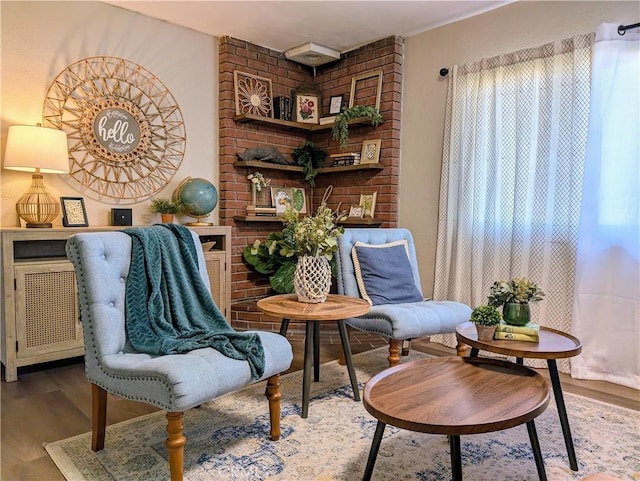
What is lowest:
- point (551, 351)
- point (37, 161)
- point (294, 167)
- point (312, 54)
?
point (551, 351)

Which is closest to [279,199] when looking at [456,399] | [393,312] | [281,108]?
[281,108]

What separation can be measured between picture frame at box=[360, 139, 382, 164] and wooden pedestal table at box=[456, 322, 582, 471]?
226 centimetres

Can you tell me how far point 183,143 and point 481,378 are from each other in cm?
303

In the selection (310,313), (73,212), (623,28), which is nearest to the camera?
(310,313)

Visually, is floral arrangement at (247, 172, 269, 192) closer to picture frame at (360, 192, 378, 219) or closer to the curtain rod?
picture frame at (360, 192, 378, 219)

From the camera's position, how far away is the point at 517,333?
2008mm

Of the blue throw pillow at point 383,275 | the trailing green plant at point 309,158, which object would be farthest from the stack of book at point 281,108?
the blue throw pillow at point 383,275

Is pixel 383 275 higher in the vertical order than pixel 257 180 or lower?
Answer: lower

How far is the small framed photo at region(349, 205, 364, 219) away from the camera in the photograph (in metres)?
4.15

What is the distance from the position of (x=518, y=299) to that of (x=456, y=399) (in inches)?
28.9

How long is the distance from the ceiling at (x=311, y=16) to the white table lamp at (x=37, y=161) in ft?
3.92

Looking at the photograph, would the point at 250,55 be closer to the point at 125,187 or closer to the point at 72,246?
the point at 125,187

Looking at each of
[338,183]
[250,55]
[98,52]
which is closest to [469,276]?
[338,183]

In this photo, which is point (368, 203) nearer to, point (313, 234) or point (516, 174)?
point (516, 174)
